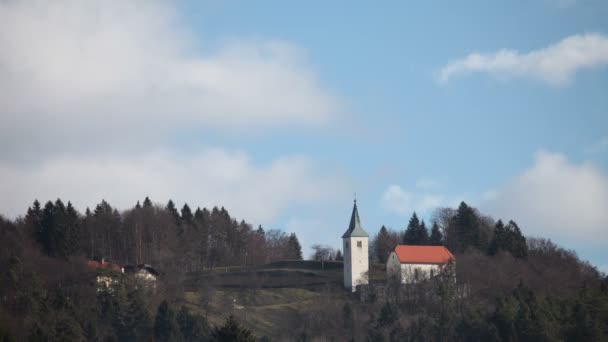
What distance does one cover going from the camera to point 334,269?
111625 millimetres

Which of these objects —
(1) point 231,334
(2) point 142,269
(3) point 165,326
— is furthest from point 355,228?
(1) point 231,334

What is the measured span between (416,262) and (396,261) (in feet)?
5.67

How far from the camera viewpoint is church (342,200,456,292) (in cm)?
10250

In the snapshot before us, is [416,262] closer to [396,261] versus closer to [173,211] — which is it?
[396,261]

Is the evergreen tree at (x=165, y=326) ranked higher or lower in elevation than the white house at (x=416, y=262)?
lower

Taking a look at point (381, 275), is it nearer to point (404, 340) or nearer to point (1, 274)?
point (404, 340)

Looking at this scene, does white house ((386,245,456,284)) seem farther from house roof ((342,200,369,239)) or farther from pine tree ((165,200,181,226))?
pine tree ((165,200,181,226))

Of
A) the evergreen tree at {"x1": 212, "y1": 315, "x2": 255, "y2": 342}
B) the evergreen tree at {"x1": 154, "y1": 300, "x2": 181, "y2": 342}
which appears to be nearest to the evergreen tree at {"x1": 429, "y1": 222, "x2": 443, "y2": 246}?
the evergreen tree at {"x1": 154, "y1": 300, "x2": 181, "y2": 342}

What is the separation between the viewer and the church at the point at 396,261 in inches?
4035

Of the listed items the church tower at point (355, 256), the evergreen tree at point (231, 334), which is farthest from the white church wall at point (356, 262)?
the evergreen tree at point (231, 334)

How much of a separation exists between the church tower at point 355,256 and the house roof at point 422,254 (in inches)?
119

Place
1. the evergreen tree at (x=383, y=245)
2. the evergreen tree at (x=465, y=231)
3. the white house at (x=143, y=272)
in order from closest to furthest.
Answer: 1. the white house at (x=143, y=272)
2. the evergreen tree at (x=465, y=231)
3. the evergreen tree at (x=383, y=245)

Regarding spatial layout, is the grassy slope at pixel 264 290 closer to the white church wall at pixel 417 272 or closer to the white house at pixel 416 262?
the white house at pixel 416 262

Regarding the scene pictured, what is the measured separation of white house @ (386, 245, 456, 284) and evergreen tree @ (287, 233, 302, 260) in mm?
27637
